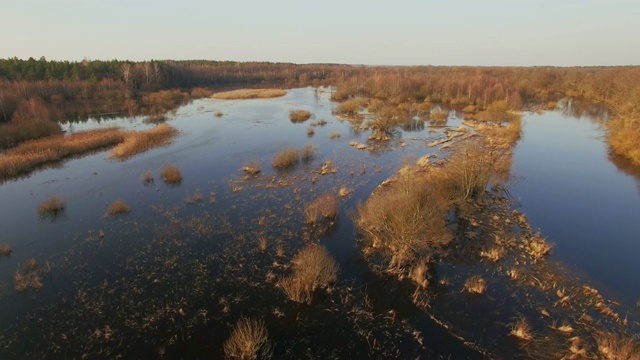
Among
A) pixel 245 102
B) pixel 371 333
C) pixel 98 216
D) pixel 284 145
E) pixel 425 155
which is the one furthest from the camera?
pixel 245 102

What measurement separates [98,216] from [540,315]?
23215 mm

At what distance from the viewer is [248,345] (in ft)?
37.7

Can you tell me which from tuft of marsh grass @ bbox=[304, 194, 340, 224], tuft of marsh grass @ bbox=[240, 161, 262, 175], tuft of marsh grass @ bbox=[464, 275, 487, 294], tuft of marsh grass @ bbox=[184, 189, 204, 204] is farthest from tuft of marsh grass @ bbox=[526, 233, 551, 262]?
tuft of marsh grass @ bbox=[240, 161, 262, 175]

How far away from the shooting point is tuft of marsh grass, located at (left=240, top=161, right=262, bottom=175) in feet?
95.3

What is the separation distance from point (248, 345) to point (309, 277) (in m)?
3.79

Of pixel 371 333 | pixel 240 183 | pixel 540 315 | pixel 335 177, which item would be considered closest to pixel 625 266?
pixel 540 315

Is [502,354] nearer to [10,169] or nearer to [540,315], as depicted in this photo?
[540,315]

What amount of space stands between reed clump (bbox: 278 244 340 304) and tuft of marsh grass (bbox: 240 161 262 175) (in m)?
14.7

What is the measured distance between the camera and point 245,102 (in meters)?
74.0

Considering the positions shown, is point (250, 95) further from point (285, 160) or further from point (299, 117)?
point (285, 160)

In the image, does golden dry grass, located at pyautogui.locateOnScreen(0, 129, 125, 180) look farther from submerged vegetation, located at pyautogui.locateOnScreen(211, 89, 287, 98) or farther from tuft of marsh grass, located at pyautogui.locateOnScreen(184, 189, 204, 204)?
submerged vegetation, located at pyautogui.locateOnScreen(211, 89, 287, 98)


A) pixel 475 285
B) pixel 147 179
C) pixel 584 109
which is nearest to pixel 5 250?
pixel 147 179

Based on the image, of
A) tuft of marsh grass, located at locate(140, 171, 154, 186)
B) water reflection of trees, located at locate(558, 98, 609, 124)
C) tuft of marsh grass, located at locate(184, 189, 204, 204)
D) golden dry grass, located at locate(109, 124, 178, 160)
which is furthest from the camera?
water reflection of trees, located at locate(558, 98, 609, 124)

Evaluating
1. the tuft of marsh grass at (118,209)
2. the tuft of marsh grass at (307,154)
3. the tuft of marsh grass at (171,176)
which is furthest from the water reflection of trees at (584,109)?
the tuft of marsh grass at (118,209)
